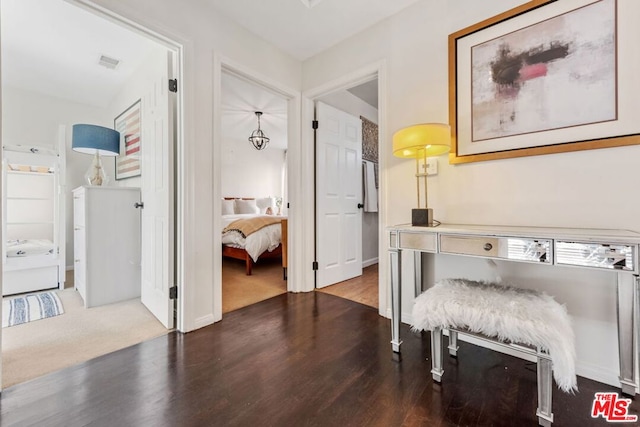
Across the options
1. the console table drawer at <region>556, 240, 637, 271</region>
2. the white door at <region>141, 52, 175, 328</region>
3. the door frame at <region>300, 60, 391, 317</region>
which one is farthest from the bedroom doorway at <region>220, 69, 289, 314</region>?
the console table drawer at <region>556, 240, 637, 271</region>

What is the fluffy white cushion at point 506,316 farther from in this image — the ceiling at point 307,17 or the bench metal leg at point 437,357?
the ceiling at point 307,17

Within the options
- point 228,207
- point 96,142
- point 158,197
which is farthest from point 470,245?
point 228,207

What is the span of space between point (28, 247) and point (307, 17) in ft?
11.9

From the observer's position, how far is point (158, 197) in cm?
213

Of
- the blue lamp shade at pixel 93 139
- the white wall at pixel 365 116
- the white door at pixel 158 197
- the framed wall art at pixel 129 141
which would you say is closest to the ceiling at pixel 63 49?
the framed wall art at pixel 129 141

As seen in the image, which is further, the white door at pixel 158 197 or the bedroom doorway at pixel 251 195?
the bedroom doorway at pixel 251 195

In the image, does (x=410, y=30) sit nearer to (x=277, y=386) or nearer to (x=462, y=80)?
(x=462, y=80)

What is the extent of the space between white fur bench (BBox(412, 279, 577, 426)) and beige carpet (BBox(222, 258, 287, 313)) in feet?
5.64

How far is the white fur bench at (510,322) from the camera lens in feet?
3.37

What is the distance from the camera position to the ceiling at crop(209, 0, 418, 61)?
6.60ft

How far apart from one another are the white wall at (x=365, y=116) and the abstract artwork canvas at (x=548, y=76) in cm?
168

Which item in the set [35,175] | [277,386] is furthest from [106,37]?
[277,386]

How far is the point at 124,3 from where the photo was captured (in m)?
1.61

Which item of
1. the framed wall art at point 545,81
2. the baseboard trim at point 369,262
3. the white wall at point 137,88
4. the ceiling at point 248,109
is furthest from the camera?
the baseboard trim at point 369,262
